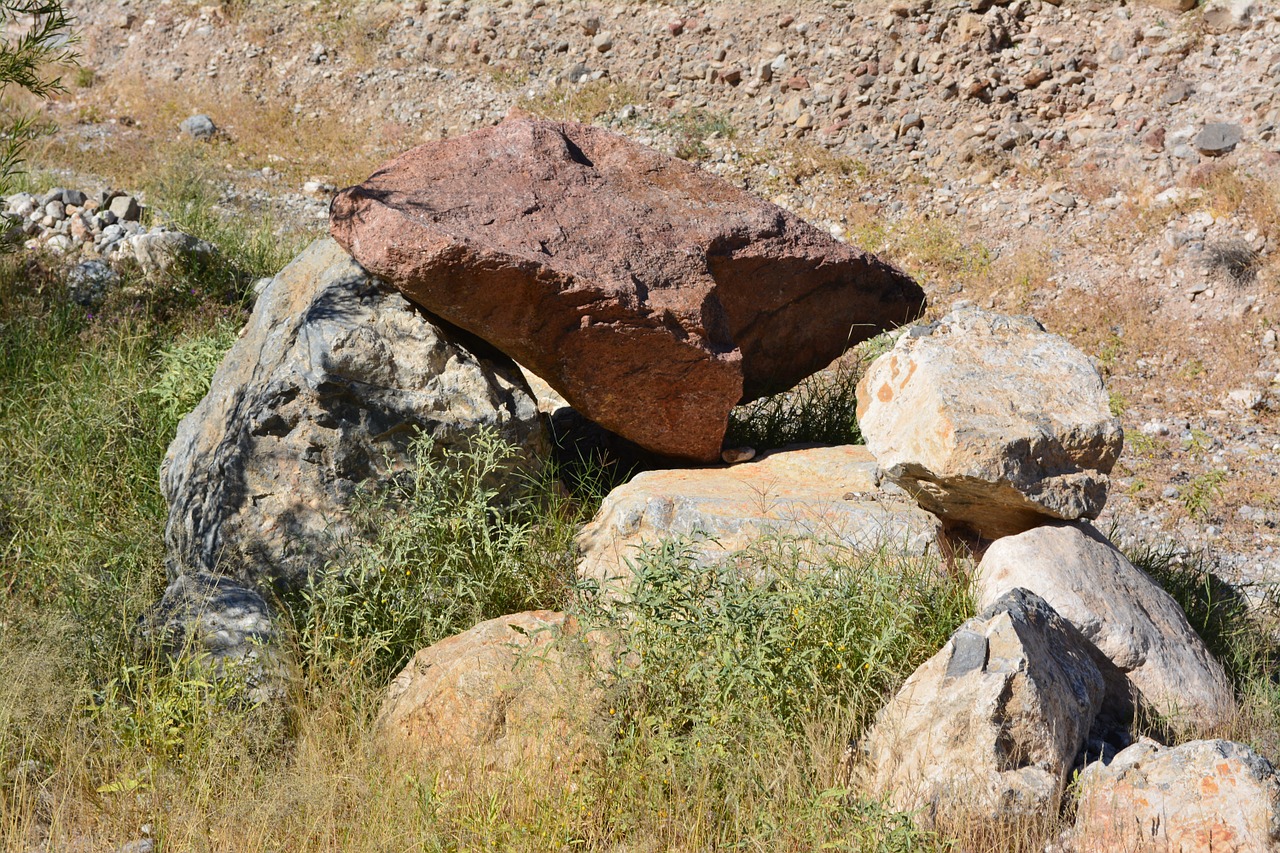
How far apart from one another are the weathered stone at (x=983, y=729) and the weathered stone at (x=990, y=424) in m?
0.72

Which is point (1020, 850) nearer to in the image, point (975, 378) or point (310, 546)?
point (975, 378)

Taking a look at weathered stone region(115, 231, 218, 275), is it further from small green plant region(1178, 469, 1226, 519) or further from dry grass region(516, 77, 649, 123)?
small green plant region(1178, 469, 1226, 519)

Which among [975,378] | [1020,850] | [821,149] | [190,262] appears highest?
[975,378]

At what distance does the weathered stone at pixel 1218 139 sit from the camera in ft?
28.9

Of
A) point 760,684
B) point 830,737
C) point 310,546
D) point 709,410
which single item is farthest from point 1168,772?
point 310,546

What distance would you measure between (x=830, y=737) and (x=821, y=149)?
850 centimetres

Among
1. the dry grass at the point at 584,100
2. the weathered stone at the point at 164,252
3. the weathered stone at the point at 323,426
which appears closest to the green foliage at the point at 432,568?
the weathered stone at the point at 323,426

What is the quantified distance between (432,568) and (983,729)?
6.57 ft

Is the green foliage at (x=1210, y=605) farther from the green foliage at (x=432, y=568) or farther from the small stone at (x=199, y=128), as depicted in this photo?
the small stone at (x=199, y=128)

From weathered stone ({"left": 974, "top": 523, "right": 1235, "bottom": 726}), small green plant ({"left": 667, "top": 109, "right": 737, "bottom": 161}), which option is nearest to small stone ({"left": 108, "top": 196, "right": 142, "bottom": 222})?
small green plant ({"left": 667, "top": 109, "right": 737, "bottom": 161})

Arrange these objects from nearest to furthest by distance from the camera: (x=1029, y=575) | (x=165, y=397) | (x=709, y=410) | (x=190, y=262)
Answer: (x=1029, y=575) < (x=709, y=410) < (x=165, y=397) < (x=190, y=262)

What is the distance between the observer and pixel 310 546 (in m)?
3.94

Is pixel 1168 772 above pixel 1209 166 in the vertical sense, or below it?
above

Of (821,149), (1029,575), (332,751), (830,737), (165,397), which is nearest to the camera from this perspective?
(830,737)
